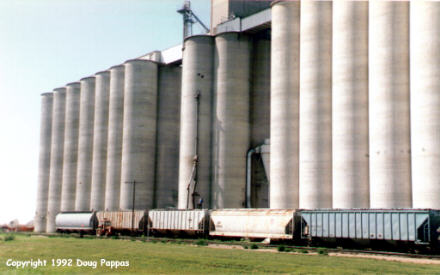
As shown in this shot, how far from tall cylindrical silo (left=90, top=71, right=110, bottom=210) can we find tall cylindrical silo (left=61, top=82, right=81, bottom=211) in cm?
778

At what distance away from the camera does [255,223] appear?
46062 millimetres

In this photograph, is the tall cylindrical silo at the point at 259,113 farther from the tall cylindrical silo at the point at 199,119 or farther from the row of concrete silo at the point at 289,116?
the tall cylindrical silo at the point at 199,119

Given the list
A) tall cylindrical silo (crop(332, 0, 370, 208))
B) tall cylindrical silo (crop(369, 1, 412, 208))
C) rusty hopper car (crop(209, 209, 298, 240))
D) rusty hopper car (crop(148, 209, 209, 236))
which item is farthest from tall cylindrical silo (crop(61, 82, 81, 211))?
tall cylindrical silo (crop(369, 1, 412, 208))

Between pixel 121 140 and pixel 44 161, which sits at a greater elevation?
pixel 121 140

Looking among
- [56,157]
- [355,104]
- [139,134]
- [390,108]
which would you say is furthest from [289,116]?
[56,157]

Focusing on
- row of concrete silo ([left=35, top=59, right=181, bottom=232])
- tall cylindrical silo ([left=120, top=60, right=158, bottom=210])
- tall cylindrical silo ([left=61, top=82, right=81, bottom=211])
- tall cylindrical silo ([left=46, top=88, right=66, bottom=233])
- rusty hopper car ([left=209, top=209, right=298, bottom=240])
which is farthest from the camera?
tall cylindrical silo ([left=46, top=88, right=66, bottom=233])

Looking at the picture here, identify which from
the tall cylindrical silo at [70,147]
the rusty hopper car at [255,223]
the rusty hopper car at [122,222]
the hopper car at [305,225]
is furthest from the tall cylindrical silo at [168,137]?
the rusty hopper car at [255,223]

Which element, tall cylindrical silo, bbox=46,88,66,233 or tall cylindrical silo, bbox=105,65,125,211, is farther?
tall cylindrical silo, bbox=46,88,66,233

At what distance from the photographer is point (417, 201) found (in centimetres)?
4294

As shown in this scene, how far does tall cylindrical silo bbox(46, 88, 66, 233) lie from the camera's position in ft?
316

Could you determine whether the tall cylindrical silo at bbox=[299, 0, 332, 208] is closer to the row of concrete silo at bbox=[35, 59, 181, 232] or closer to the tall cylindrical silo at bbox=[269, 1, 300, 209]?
the tall cylindrical silo at bbox=[269, 1, 300, 209]

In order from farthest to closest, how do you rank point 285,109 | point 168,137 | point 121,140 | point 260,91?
point 121,140, point 168,137, point 260,91, point 285,109

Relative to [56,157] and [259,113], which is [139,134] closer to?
[259,113]

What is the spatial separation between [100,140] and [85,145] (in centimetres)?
512
